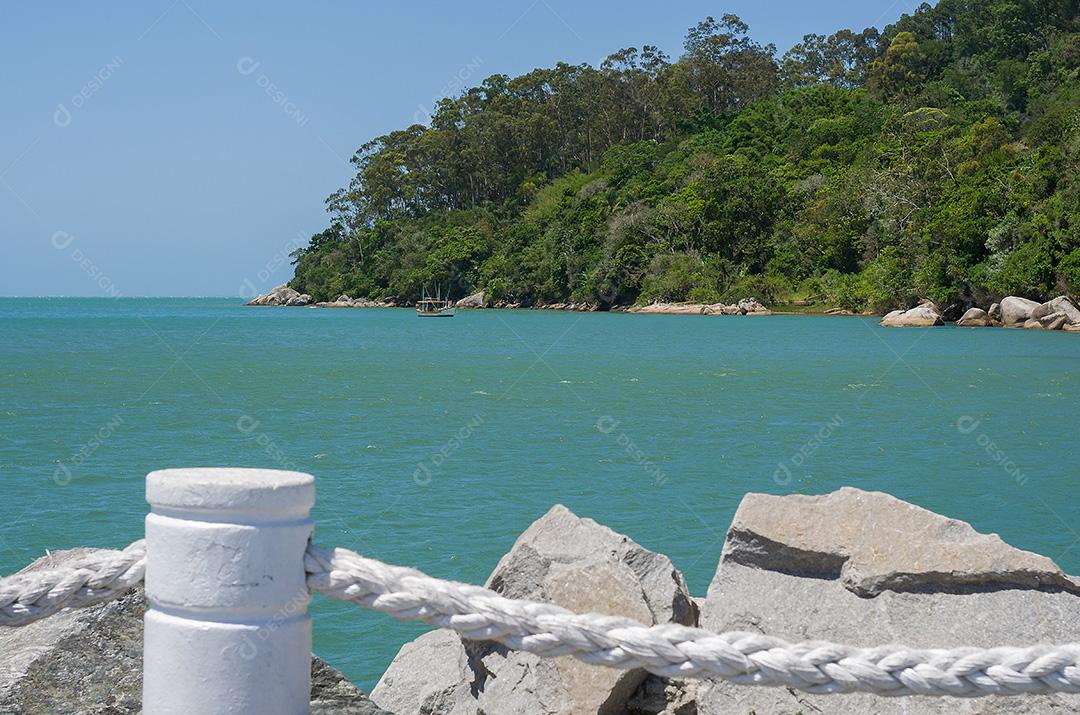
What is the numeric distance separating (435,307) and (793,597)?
104227 mm

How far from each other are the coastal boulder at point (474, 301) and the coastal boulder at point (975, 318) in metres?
57.6

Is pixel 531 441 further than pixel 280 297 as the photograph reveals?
No

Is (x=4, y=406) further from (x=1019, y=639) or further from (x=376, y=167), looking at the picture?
(x=376, y=167)

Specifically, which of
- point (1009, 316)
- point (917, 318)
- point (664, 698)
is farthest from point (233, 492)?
point (917, 318)

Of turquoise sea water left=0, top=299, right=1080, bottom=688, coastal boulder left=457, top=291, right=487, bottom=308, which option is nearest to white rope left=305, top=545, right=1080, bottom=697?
turquoise sea water left=0, top=299, right=1080, bottom=688

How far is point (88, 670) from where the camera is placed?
11.3 feet

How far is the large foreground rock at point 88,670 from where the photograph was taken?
129 inches

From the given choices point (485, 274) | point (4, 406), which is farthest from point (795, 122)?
point (4, 406)

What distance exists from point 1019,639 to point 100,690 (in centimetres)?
362

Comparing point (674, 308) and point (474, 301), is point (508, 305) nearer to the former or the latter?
point (474, 301)

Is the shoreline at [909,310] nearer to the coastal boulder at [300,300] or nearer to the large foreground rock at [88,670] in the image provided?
the coastal boulder at [300,300]

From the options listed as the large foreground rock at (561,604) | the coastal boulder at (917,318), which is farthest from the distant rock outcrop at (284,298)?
the large foreground rock at (561,604)

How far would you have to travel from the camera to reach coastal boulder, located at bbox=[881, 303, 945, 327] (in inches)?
2375

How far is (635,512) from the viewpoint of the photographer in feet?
45.3
